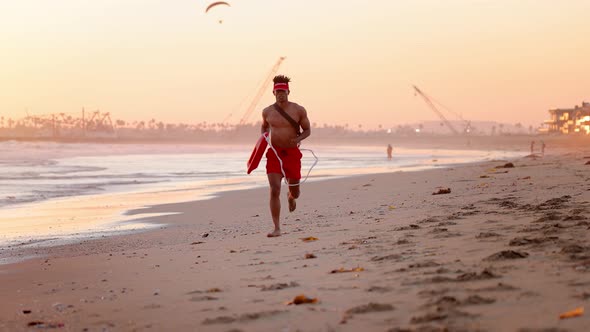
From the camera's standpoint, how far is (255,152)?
8484 mm

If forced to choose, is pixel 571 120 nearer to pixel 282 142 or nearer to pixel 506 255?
pixel 282 142

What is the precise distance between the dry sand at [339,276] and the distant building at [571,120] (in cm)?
13007

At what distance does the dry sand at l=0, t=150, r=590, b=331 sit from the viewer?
4.01m

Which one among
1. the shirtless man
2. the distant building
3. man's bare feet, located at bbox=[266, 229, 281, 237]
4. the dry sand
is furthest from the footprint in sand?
the distant building

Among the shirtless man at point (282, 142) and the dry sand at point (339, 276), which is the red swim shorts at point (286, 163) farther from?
the dry sand at point (339, 276)

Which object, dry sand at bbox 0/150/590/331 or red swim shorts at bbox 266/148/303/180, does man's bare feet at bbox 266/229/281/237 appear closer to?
dry sand at bbox 0/150/590/331

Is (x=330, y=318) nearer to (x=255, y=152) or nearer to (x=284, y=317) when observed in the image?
(x=284, y=317)

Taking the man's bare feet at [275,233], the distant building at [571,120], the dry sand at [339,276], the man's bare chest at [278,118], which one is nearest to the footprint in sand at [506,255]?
the dry sand at [339,276]

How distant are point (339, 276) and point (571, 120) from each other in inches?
6587

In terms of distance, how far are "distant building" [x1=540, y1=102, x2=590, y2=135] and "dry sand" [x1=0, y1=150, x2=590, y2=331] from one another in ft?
427

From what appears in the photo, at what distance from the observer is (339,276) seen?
5148 mm

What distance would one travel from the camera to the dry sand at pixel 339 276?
4.01 m

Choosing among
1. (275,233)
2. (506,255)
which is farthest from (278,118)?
(506,255)

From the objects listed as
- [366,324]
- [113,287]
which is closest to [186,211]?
[113,287]
